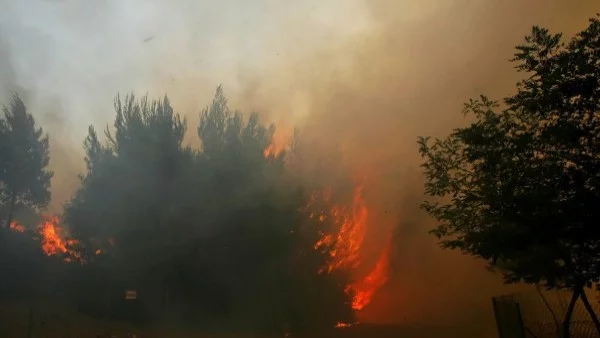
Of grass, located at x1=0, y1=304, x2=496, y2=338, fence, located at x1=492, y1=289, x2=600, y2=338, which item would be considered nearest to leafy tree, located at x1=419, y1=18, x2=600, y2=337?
fence, located at x1=492, y1=289, x2=600, y2=338

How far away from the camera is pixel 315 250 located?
31.2 m

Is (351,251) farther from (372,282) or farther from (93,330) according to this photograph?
(93,330)

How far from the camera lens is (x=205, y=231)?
2856cm

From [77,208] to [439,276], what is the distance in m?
27.9

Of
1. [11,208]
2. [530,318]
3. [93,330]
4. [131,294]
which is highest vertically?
[11,208]

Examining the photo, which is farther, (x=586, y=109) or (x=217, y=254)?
(x=217, y=254)

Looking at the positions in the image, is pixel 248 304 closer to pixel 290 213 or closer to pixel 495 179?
pixel 290 213

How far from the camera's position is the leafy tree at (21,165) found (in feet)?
124

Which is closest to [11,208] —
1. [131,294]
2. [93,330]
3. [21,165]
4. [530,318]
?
[21,165]

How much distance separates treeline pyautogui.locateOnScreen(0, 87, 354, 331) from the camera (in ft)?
92.7

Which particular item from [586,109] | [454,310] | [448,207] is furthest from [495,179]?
[454,310]

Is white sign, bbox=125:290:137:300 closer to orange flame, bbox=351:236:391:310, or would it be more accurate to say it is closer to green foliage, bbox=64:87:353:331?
green foliage, bbox=64:87:353:331

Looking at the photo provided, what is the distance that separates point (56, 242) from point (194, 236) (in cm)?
1228

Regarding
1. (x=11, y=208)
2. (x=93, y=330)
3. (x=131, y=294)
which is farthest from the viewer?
(x=11, y=208)
